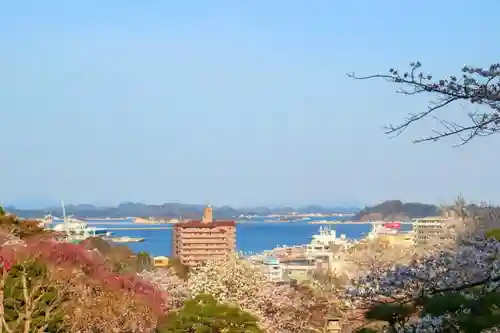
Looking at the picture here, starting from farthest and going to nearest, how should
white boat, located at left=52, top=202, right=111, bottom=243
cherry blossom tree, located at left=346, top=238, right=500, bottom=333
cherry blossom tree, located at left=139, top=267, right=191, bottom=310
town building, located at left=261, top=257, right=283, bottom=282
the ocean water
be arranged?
the ocean water < white boat, located at left=52, top=202, right=111, bottom=243 < town building, located at left=261, top=257, right=283, bottom=282 < cherry blossom tree, located at left=139, top=267, right=191, bottom=310 < cherry blossom tree, located at left=346, top=238, right=500, bottom=333

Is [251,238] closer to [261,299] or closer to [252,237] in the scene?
[252,237]

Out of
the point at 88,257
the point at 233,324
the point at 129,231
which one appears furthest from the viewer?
the point at 129,231

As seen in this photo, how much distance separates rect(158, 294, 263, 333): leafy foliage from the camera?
8250 mm

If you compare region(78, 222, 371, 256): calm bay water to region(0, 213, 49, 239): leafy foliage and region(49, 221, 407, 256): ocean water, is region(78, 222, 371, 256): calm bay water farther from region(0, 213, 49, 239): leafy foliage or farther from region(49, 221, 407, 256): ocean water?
region(0, 213, 49, 239): leafy foliage

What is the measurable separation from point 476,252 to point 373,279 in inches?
20.3

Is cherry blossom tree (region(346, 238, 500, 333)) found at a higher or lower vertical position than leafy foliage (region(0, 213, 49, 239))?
lower

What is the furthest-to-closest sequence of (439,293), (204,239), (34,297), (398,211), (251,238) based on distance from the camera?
1. (251,238)
2. (398,211)
3. (204,239)
4. (34,297)
5. (439,293)

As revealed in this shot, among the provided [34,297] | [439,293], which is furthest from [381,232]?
[439,293]

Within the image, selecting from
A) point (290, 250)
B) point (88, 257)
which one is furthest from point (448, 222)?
point (290, 250)

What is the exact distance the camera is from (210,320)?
8266mm

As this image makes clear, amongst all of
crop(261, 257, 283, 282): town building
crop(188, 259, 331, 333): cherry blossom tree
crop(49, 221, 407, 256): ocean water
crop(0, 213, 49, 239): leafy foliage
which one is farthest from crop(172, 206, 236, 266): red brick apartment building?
crop(188, 259, 331, 333): cherry blossom tree

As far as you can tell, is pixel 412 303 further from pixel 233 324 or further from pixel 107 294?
pixel 107 294

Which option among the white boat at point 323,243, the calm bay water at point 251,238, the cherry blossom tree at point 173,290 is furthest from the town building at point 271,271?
the calm bay water at point 251,238

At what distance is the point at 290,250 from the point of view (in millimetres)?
61875
